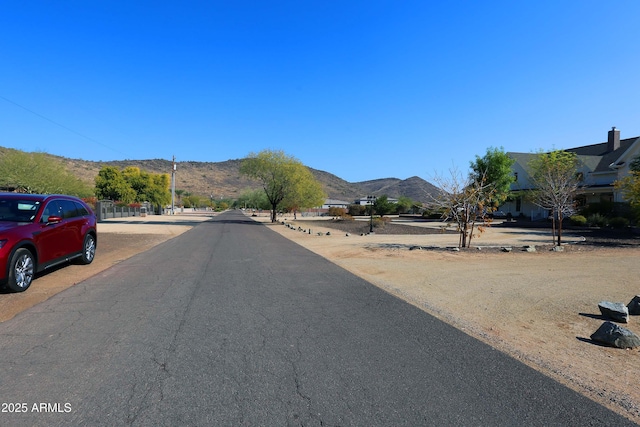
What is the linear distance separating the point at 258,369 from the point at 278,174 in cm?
4325

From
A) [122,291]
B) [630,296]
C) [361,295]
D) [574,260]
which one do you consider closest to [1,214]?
[122,291]

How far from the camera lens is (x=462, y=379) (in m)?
4.01

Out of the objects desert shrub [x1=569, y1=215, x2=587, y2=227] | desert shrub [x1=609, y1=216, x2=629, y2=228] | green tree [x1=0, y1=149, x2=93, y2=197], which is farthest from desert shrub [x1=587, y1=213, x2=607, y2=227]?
green tree [x1=0, y1=149, x2=93, y2=197]

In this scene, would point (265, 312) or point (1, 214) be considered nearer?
point (265, 312)

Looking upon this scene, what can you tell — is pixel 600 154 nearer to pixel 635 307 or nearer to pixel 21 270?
pixel 635 307

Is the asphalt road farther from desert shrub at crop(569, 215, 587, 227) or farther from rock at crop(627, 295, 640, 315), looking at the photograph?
desert shrub at crop(569, 215, 587, 227)

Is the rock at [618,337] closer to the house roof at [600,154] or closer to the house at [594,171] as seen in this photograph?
the house at [594,171]

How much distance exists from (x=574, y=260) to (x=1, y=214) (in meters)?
16.4

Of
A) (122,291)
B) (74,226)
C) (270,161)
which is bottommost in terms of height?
(122,291)

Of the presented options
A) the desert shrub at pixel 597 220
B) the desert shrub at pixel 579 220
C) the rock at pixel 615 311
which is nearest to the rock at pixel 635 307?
the rock at pixel 615 311

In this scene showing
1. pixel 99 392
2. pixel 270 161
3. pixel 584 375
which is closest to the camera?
pixel 99 392

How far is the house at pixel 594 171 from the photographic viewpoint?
37.2 m

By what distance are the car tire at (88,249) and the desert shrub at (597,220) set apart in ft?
112

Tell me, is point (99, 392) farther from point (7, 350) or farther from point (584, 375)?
point (584, 375)
